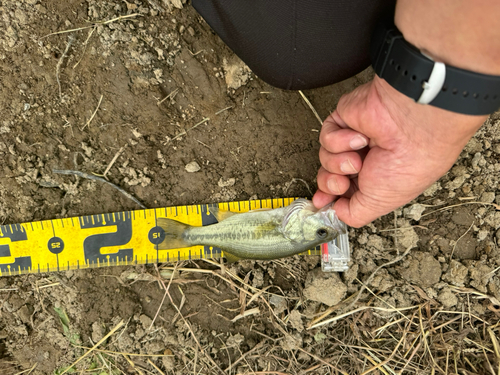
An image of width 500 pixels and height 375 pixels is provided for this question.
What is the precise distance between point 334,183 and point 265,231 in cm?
68

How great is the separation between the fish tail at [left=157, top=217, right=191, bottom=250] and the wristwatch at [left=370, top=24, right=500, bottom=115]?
6.42 ft

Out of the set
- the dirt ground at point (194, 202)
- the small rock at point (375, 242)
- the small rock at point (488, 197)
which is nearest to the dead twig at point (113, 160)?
the dirt ground at point (194, 202)

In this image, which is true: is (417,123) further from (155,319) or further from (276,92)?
(155,319)

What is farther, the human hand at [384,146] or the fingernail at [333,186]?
the fingernail at [333,186]

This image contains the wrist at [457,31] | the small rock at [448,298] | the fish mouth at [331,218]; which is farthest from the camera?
the small rock at [448,298]

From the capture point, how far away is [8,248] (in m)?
2.90

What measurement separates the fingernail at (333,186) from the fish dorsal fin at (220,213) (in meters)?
0.83

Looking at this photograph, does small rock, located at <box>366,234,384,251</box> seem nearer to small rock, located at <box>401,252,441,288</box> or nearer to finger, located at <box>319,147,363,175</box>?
small rock, located at <box>401,252,441,288</box>

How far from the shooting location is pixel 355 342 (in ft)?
9.41

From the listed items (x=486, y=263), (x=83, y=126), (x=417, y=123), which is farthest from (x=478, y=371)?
(x=83, y=126)

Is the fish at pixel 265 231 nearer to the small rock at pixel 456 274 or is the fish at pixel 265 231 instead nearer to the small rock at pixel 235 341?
the small rock at pixel 235 341

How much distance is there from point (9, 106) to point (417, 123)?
320cm

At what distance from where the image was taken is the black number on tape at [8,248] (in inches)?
114

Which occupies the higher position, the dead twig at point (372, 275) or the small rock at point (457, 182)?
the small rock at point (457, 182)
